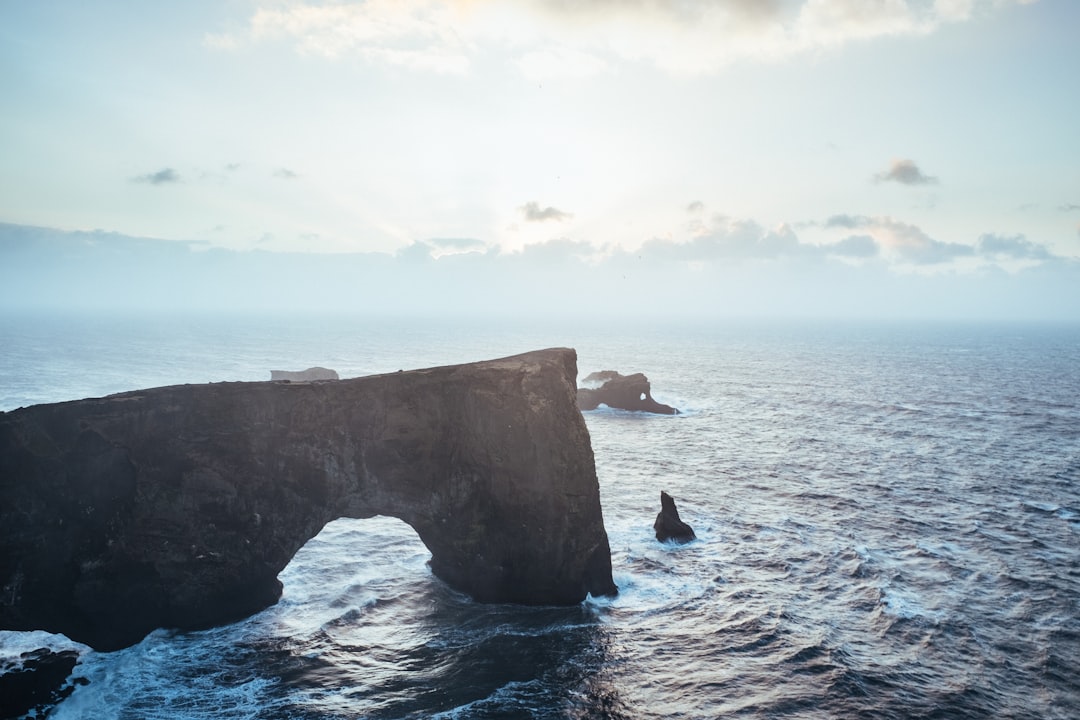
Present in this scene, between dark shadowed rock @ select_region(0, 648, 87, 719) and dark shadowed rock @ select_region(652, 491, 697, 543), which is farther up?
dark shadowed rock @ select_region(652, 491, 697, 543)

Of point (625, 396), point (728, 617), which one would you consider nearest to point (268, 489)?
point (728, 617)

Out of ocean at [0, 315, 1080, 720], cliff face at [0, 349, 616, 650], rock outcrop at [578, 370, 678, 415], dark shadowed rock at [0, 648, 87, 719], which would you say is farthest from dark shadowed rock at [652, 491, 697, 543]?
rock outcrop at [578, 370, 678, 415]

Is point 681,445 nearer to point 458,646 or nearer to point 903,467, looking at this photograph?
point 903,467

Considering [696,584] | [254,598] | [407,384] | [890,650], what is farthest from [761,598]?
[254,598]

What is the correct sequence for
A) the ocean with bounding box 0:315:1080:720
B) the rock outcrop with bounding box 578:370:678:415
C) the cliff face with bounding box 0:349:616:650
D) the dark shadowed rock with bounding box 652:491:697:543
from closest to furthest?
the ocean with bounding box 0:315:1080:720 → the cliff face with bounding box 0:349:616:650 → the dark shadowed rock with bounding box 652:491:697:543 → the rock outcrop with bounding box 578:370:678:415

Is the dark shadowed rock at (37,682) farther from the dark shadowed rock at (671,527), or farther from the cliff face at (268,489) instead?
the dark shadowed rock at (671,527)

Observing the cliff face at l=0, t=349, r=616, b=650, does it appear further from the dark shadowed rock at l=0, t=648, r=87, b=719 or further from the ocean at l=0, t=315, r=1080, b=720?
the ocean at l=0, t=315, r=1080, b=720
